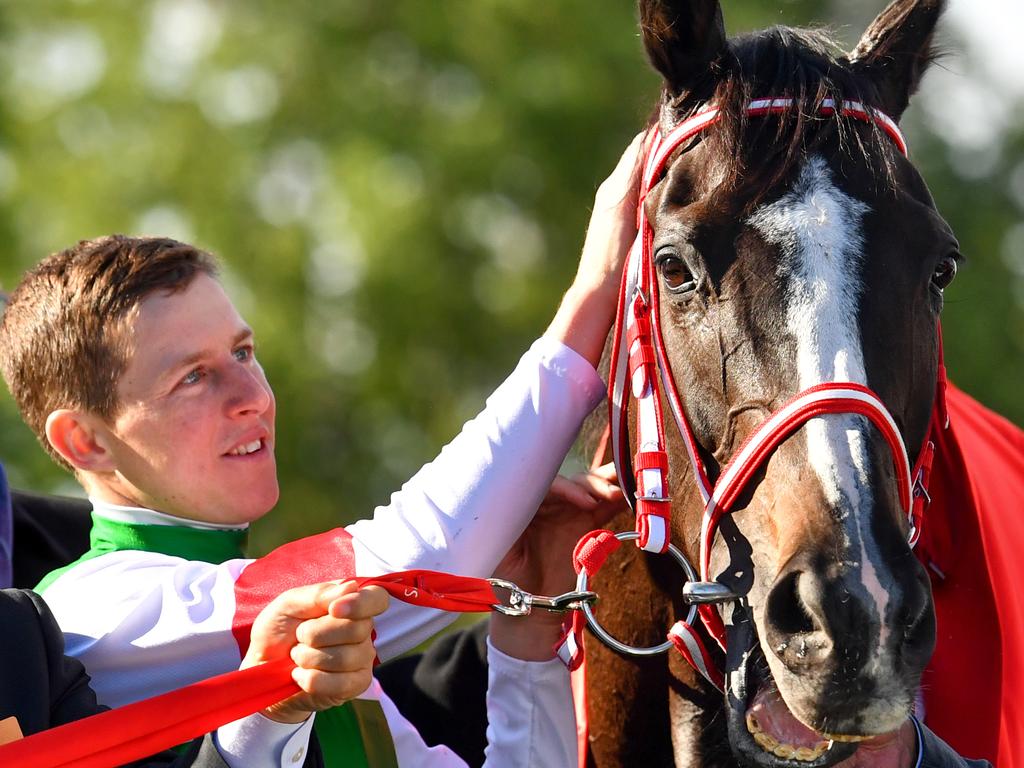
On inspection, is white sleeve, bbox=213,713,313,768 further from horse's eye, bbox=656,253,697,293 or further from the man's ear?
horse's eye, bbox=656,253,697,293

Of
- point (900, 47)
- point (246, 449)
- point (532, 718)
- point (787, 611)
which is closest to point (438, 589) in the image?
point (532, 718)

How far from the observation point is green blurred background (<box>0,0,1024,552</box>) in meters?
11.0

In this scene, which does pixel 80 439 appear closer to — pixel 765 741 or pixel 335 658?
pixel 335 658

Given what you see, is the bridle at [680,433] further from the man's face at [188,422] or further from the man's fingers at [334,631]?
the man's face at [188,422]

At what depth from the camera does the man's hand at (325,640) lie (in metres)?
1.87

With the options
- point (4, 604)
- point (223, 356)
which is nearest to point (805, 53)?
point (223, 356)

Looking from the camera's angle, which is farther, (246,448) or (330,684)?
(246,448)

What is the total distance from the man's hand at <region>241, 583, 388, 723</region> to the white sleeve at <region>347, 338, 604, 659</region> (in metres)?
0.28

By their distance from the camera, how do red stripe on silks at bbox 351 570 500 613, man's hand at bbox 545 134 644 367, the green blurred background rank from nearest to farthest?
red stripe on silks at bbox 351 570 500 613 < man's hand at bbox 545 134 644 367 < the green blurred background

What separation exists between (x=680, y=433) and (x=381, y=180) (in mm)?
9469

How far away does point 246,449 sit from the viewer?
260 cm

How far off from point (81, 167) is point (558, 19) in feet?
16.2

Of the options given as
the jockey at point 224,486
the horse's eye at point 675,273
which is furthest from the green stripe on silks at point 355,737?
the horse's eye at point 675,273

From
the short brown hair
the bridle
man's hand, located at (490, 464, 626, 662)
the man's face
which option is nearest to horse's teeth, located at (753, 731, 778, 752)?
the bridle
